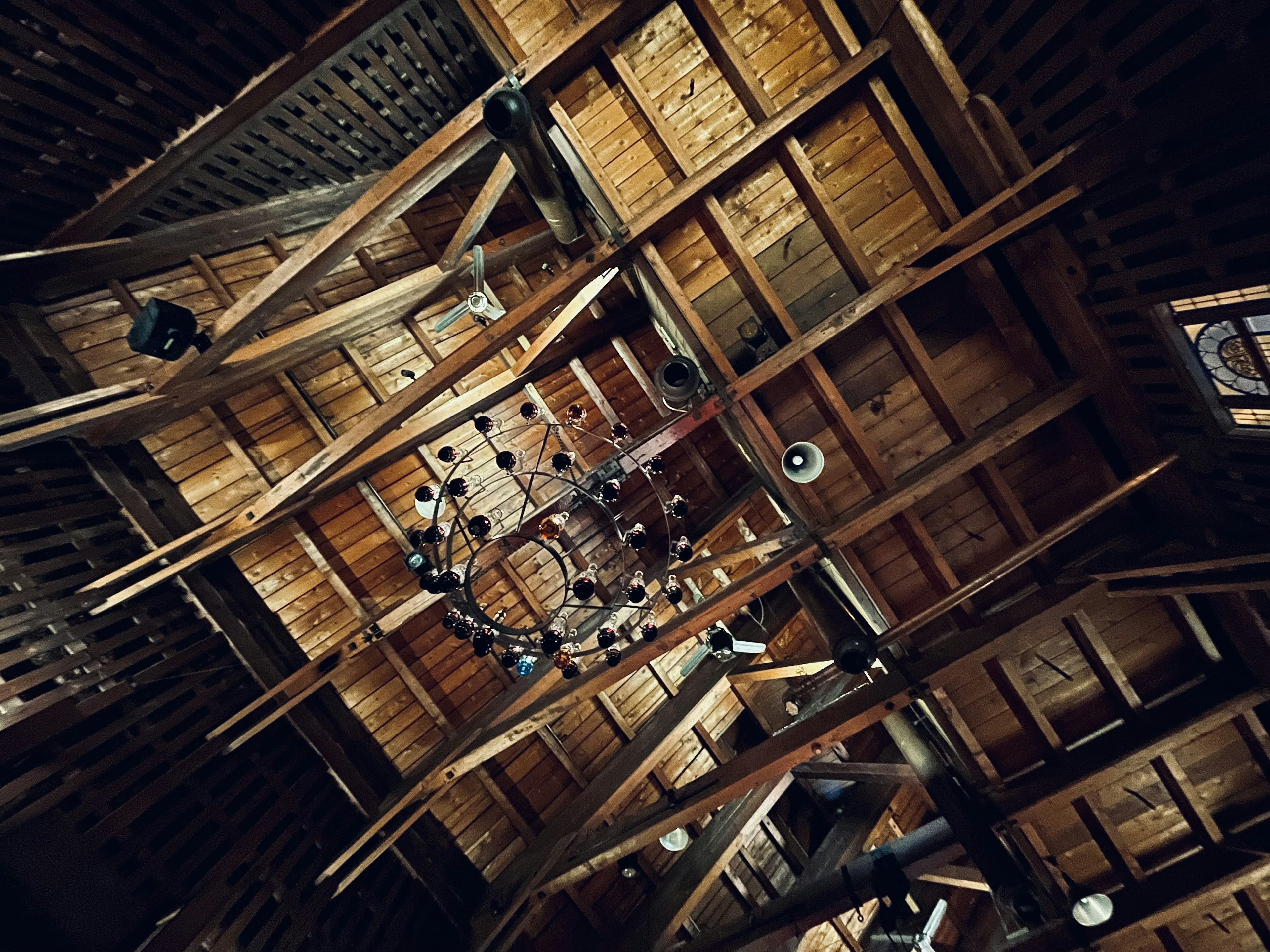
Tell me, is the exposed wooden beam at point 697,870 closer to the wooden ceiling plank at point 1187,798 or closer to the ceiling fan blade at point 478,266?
the wooden ceiling plank at point 1187,798

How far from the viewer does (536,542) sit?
419 cm

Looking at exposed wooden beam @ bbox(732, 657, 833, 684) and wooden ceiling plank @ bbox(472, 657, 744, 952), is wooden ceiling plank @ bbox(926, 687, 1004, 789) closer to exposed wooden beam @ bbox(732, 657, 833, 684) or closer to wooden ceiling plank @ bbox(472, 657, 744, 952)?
exposed wooden beam @ bbox(732, 657, 833, 684)

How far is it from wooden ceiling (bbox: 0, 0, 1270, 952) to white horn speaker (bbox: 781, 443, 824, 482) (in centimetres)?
64

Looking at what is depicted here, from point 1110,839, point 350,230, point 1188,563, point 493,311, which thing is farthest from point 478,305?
point 1110,839

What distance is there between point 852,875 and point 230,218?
7642 millimetres

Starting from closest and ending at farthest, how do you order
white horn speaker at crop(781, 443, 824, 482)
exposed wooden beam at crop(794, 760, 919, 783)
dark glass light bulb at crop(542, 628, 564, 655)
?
dark glass light bulb at crop(542, 628, 564, 655) → white horn speaker at crop(781, 443, 824, 482) → exposed wooden beam at crop(794, 760, 919, 783)

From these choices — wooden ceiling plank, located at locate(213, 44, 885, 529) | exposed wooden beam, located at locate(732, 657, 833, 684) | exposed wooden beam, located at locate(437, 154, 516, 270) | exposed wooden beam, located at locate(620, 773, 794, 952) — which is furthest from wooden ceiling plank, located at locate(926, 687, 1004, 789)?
exposed wooden beam, located at locate(437, 154, 516, 270)

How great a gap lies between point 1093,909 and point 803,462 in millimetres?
4073

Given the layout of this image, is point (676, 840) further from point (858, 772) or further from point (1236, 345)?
point (1236, 345)

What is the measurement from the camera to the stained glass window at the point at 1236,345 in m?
3.19

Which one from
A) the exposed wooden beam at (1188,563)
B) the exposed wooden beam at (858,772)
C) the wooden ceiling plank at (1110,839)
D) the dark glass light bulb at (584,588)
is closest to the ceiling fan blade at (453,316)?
the dark glass light bulb at (584,588)

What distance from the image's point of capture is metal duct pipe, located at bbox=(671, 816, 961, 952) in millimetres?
4926

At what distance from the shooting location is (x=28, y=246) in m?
4.20

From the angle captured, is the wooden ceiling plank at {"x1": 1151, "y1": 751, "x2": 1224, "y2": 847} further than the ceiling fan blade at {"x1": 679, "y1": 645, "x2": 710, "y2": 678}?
No
